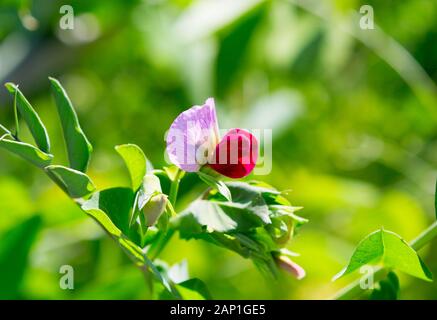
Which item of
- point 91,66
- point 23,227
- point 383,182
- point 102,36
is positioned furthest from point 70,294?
point 383,182

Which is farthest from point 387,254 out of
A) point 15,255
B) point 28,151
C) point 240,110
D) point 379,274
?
point 240,110

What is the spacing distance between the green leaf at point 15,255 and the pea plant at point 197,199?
1.40ft

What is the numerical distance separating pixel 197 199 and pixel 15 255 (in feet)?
1.66

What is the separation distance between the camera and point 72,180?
0.60m

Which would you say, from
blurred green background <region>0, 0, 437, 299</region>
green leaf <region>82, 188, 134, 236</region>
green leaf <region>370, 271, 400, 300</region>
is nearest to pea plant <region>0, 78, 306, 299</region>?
green leaf <region>82, 188, 134, 236</region>

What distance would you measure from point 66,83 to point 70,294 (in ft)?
2.02

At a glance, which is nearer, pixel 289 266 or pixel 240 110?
pixel 289 266

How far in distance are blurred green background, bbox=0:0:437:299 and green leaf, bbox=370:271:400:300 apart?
0.37 m

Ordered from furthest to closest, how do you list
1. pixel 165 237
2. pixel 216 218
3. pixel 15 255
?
pixel 15 255
pixel 165 237
pixel 216 218

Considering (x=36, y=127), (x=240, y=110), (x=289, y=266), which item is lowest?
(x=289, y=266)

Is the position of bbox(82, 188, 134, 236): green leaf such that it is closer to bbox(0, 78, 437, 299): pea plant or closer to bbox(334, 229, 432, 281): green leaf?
bbox(0, 78, 437, 299): pea plant

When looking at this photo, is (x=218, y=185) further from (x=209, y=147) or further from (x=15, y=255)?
(x=15, y=255)

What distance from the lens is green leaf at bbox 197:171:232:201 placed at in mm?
564

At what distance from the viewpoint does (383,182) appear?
175 cm
